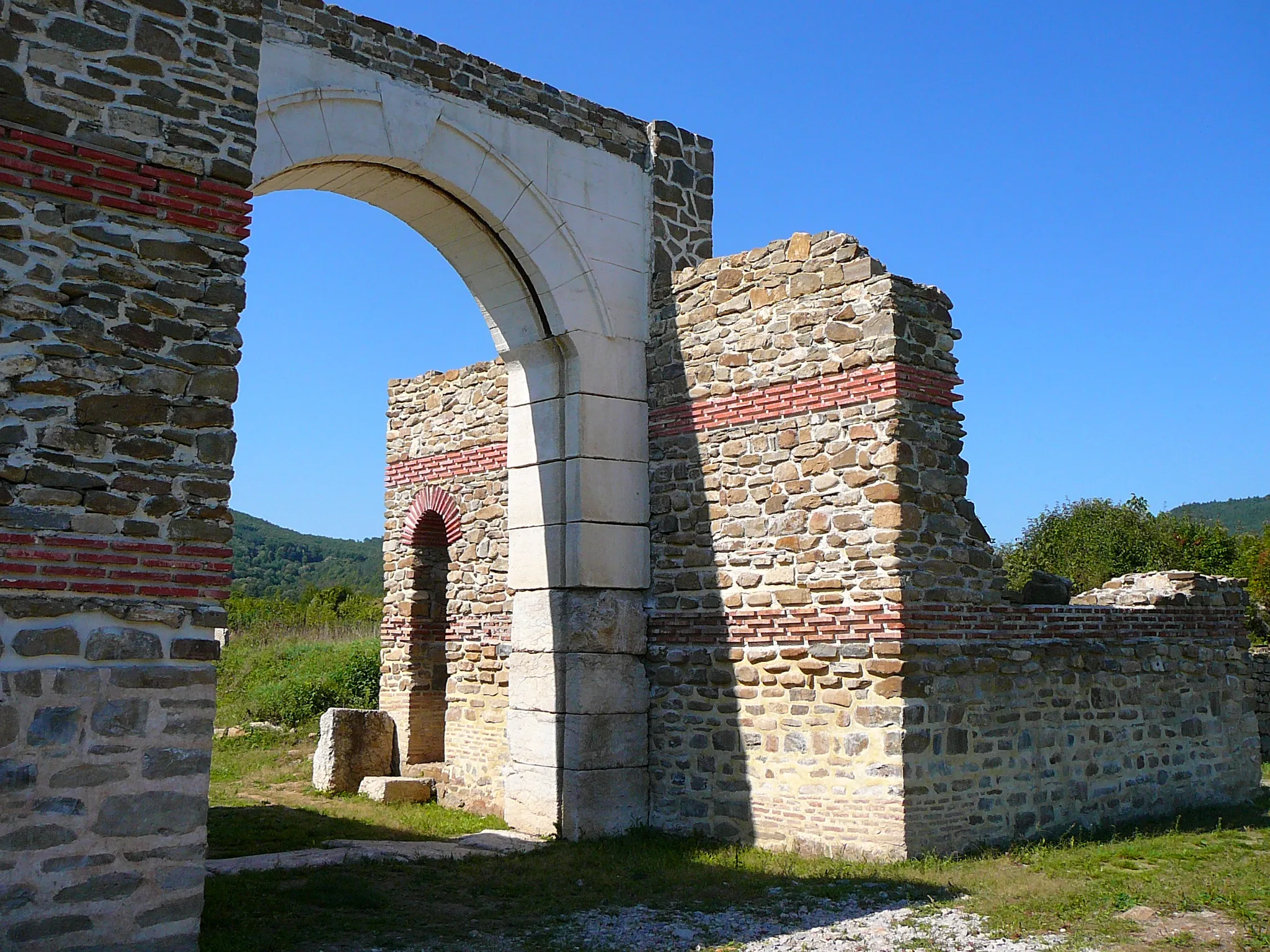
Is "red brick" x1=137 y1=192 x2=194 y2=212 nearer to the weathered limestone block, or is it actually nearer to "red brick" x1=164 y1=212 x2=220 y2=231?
"red brick" x1=164 y1=212 x2=220 y2=231

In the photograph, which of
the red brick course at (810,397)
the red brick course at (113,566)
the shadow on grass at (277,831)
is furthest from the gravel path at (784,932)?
the red brick course at (810,397)

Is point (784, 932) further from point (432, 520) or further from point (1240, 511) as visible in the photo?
point (1240, 511)

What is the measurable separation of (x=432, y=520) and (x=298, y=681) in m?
4.66

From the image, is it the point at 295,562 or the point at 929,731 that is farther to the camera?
the point at 295,562

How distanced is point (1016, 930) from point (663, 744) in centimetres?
341

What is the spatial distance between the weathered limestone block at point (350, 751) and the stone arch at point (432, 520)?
1840mm

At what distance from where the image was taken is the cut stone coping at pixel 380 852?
23.8ft

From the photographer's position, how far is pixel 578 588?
330 inches

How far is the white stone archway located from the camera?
8156mm

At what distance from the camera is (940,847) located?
23.8 feet

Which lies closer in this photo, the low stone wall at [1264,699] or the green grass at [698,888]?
the green grass at [698,888]

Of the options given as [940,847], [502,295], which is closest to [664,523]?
[502,295]

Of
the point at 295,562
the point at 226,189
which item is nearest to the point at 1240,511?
the point at 295,562

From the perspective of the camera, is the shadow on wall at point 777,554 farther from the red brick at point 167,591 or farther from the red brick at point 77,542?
the red brick at point 77,542
